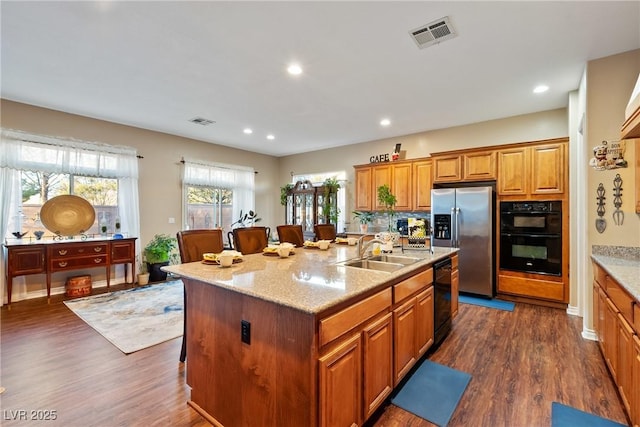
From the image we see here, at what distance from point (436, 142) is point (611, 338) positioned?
3.92 m

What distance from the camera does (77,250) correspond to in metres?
4.28

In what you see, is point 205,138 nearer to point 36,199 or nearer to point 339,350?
point 36,199

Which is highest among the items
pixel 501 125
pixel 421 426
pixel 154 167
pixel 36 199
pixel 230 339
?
pixel 501 125

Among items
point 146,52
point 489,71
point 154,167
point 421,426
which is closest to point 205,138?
point 154,167

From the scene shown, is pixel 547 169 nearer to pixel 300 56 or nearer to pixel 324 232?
pixel 324 232

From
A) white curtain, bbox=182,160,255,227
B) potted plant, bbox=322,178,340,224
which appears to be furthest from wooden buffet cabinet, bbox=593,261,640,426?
white curtain, bbox=182,160,255,227

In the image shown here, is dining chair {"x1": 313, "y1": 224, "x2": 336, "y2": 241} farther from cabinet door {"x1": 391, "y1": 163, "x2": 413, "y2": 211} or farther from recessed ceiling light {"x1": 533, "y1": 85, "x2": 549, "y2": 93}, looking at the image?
recessed ceiling light {"x1": 533, "y1": 85, "x2": 549, "y2": 93}

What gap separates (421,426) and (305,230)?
17.3ft

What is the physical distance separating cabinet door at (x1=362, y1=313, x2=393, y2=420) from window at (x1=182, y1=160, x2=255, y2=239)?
525 cm

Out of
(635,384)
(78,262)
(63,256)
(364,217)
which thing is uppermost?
(364,217)

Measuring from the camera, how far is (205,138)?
6.05 metres

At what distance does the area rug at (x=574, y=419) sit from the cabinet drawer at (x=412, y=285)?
1116 millimetres

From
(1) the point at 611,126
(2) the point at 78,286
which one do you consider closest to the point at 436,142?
(1) the point at 611,126

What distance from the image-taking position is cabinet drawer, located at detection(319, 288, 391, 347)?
1.36 meters
